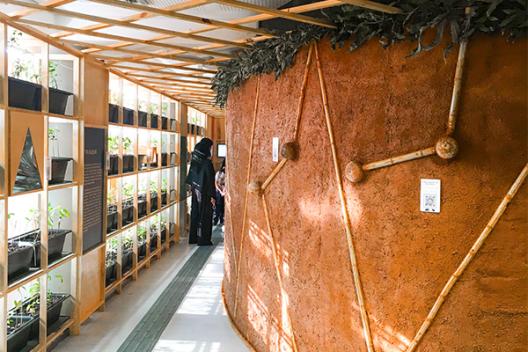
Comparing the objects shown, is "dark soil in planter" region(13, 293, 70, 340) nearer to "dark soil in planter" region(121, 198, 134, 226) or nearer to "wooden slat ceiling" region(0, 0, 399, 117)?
"dark soil in planter" region(121, 198, 134, 226)

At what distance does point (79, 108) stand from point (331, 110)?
2.49 meters

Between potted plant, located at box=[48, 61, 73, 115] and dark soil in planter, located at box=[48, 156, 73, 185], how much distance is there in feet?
1.24

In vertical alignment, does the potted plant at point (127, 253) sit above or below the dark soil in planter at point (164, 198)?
below

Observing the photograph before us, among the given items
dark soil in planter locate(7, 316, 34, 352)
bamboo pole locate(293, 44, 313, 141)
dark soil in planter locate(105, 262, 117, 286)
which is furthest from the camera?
dark soil in planter locate(105, 262, 117, 286)

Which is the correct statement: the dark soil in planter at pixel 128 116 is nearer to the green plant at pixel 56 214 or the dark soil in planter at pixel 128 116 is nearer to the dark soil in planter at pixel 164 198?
the green plant at pixel 56 214

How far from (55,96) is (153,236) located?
3.87 metres

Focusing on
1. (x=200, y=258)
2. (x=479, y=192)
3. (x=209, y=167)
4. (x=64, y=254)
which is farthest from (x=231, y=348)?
(x=209, y=167)

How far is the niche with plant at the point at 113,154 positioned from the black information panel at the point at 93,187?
42 cm

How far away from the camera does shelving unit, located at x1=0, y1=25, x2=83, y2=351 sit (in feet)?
10.7

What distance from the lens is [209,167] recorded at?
856 centimetres

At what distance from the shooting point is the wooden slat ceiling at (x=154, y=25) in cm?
284

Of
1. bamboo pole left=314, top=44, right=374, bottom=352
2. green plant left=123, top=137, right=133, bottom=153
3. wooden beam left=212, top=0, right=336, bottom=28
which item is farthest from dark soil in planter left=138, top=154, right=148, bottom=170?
wooden beam left=212, top=0, right=336, bottom=28

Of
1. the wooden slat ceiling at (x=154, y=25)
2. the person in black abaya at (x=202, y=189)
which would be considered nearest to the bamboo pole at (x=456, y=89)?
the wooden slat ceiling at (x=154, y=25)

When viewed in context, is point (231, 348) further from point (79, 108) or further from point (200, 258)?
point (200, 258)
